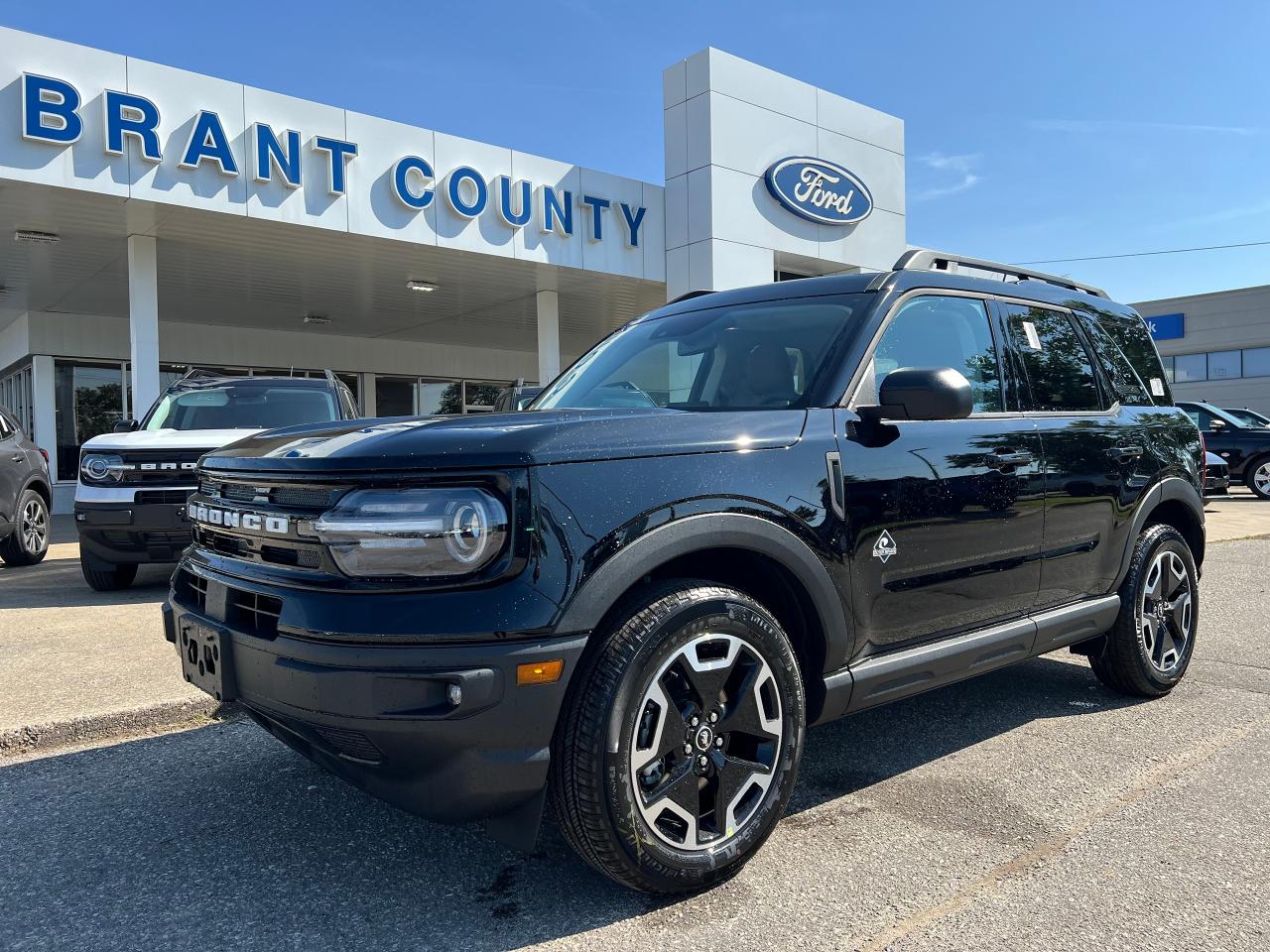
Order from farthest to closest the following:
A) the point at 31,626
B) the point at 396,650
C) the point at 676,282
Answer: the point at 676,282 → the point at 31,626 → the point at 396,650

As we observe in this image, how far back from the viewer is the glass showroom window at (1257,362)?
3869 centimetres

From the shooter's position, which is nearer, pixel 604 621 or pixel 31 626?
pixel 604 621

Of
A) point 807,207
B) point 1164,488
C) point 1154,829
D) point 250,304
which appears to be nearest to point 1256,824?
point 1154,829

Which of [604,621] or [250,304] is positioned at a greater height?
[250,304]

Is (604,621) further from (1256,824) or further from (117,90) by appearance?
(117,90)

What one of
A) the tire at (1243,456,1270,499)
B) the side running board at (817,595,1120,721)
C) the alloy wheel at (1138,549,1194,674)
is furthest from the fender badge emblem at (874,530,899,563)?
the tire at (1243,456,1270,499)

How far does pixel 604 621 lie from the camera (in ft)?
7.89

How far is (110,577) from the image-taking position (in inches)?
292

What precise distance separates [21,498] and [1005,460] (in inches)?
341

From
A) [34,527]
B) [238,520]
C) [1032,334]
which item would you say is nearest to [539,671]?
[238,520]

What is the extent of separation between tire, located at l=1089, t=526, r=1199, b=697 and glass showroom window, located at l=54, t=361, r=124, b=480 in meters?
17.9

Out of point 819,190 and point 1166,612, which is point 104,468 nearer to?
point 1166,612

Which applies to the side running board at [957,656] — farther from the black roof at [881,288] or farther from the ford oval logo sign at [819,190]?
the ford oval logo sign at [819,190]

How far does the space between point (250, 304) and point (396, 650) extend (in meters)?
16.7
